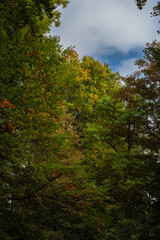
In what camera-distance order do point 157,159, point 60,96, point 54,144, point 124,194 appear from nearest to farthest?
1. point 60,96
2. point 54,144
3. point 157,159
4. point 124,194

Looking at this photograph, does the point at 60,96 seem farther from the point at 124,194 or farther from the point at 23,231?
the point at 124,194

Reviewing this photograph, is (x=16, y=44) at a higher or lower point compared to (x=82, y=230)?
higher

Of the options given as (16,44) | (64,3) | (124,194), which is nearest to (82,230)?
(124,194)

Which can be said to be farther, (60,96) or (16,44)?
(60,96)

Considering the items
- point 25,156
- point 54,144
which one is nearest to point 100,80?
point 54,144

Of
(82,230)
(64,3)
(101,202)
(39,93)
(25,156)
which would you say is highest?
(64,3)

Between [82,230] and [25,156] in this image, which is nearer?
[25,156]

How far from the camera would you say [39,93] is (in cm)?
569

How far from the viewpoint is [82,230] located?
10.8 m

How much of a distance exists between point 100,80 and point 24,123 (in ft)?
55.1

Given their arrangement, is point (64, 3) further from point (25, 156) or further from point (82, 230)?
point (82, 230)

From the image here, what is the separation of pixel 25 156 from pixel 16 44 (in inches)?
139

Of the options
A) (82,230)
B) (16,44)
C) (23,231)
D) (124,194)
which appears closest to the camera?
(23,231)

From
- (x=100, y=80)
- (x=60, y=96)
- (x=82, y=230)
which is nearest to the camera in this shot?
(x=60, y=96)
